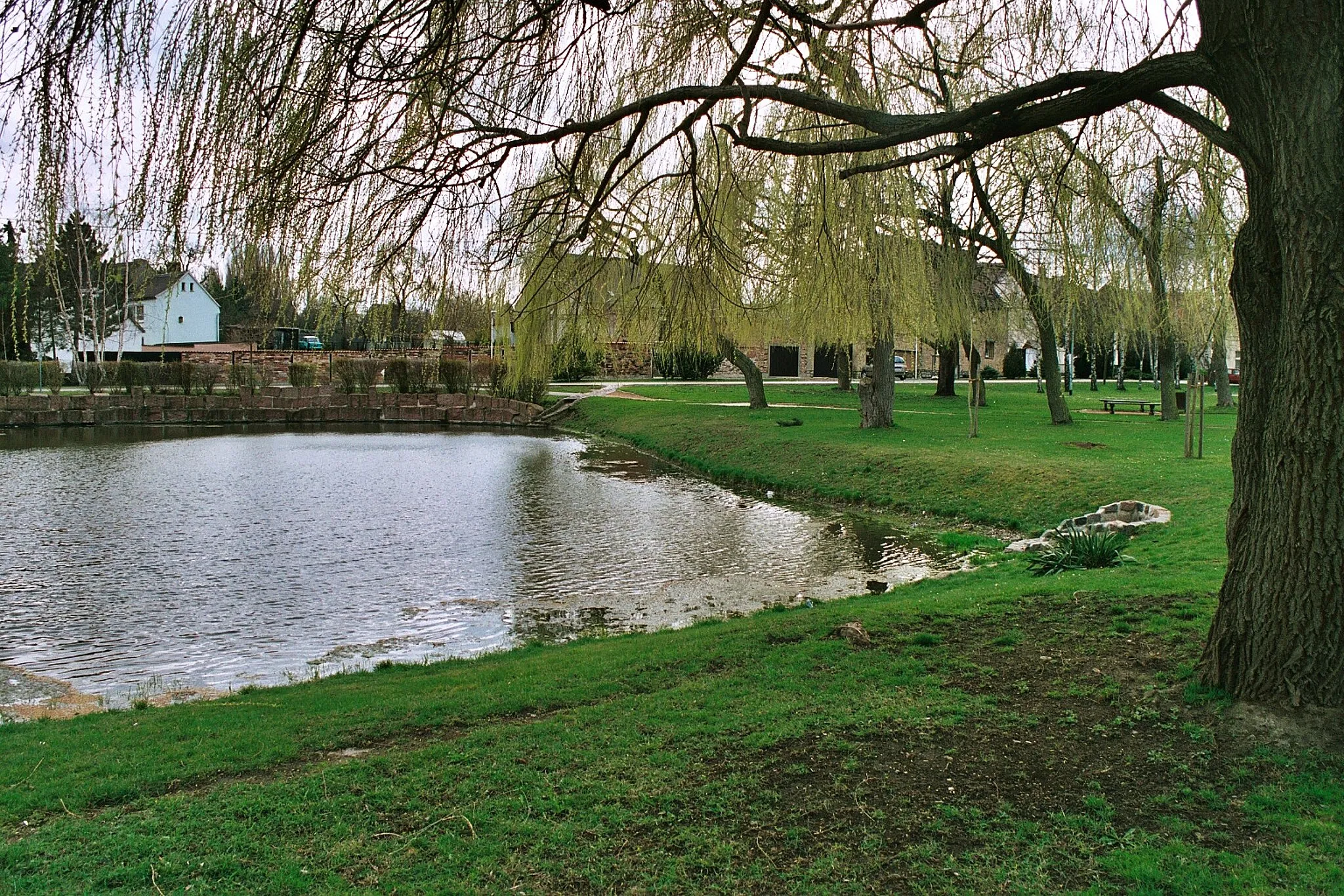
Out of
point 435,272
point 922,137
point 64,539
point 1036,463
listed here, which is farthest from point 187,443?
point 922,137

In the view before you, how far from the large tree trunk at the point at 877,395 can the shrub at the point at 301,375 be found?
24.5m

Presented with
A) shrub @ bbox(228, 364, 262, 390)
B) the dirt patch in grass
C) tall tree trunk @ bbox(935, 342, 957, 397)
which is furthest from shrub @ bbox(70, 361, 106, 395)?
the dirt patch in grass

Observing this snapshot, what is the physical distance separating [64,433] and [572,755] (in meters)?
30.2

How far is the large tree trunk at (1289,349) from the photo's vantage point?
409 cm

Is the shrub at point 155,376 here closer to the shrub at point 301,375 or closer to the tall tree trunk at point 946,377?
the shrub at point 301,375

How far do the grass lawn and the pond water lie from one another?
1.79m

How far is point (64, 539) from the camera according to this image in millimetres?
12672

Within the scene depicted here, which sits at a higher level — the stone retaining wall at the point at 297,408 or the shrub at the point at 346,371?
the shrub at the point at 346,371

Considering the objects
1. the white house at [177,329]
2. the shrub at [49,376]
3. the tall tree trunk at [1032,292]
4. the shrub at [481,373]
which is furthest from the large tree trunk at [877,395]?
the white house at [177,329]

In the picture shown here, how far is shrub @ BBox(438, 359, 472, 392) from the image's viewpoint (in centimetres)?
3712

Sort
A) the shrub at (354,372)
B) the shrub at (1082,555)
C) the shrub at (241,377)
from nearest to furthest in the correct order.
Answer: the shrub at (1082,555), the shrub at (241,377), the shrub at (354,372)

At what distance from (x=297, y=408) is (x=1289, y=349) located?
1404 inches

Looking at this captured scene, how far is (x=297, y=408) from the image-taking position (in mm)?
35688

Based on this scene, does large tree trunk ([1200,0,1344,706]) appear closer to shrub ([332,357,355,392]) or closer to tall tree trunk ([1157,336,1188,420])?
tall tree trunk ([1157,336,1188,420])
